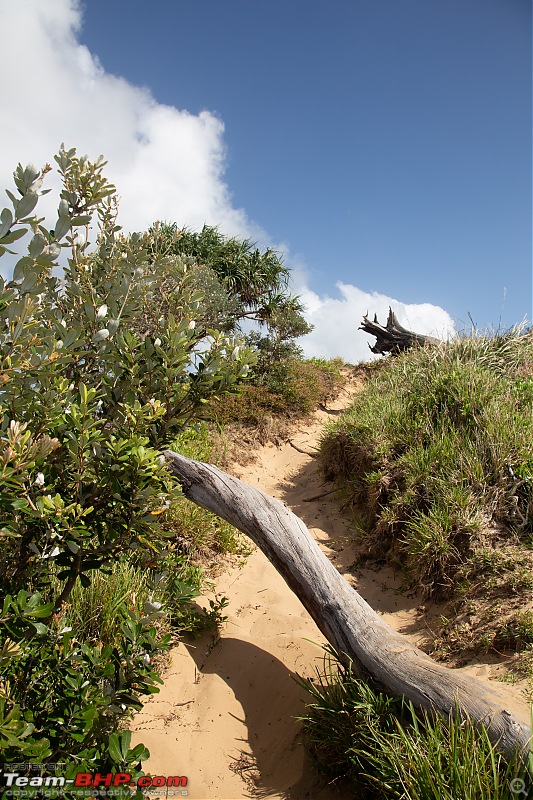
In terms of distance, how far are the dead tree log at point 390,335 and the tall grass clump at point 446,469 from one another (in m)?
4.53

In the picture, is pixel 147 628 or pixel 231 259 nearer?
pixel 147 628

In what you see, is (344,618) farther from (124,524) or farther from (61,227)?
(61,227)

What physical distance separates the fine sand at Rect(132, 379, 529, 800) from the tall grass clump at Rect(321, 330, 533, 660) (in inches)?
16.6

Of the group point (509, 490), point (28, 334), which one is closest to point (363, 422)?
point (509, 490)

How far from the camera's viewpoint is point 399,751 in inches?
109

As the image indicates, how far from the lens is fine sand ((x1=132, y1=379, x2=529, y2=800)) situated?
333 cm

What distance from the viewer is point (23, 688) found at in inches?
103

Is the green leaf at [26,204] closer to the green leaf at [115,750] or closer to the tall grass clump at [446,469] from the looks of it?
the green leaf at [115,750]

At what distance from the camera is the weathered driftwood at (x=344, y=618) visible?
9.67 feet

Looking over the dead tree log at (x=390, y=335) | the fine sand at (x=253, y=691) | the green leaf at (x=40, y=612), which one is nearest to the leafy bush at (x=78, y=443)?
the green leaf at (x=40, y=612)

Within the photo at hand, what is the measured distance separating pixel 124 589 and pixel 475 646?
2.73m

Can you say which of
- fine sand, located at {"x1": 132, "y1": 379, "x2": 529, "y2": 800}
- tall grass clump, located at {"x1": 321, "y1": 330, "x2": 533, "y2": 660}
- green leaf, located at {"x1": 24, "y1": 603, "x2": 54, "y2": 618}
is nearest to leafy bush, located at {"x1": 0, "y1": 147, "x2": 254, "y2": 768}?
green leaf, located at {"x1": 24, "y1": 603, "x2": 54, "y2": 618}

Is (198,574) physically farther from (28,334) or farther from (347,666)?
(28,334)

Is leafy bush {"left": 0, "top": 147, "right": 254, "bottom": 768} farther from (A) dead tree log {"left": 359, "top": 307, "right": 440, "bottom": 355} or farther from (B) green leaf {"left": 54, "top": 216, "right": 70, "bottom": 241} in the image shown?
(A) dead tree log {"left": 359, "top": 307, "right": 440, "bottom": 355}
